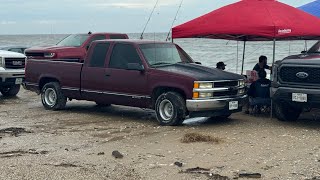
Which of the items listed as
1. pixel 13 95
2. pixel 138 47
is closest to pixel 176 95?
pixel 138 47

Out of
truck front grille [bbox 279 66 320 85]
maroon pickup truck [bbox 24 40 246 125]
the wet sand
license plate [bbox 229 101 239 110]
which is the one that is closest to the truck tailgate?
maroon pickup truck [bbox 24 40 246 125]

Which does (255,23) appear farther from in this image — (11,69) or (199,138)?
(11,69)

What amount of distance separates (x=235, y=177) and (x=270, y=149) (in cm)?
186

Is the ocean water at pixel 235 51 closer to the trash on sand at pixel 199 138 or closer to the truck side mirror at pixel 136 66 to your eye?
the truck side mirror at pixel 136 66

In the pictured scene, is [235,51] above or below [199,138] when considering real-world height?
above

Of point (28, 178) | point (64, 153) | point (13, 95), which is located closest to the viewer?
point (28, 178)

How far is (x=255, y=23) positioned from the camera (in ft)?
37.3

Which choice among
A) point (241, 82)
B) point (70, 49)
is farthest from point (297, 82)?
point (70, 49)

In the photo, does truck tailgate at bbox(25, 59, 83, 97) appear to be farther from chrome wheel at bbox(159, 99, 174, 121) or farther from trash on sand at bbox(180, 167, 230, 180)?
trash on sand at bbox(180, 167, 230, 180)

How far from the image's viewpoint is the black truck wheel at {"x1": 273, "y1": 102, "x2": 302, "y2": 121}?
36.6 feet

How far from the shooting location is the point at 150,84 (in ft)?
36.0

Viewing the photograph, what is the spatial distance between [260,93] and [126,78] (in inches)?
119

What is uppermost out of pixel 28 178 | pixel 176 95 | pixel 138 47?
pixel 138 47

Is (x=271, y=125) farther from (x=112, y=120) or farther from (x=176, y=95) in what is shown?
(x=112, y=120)
